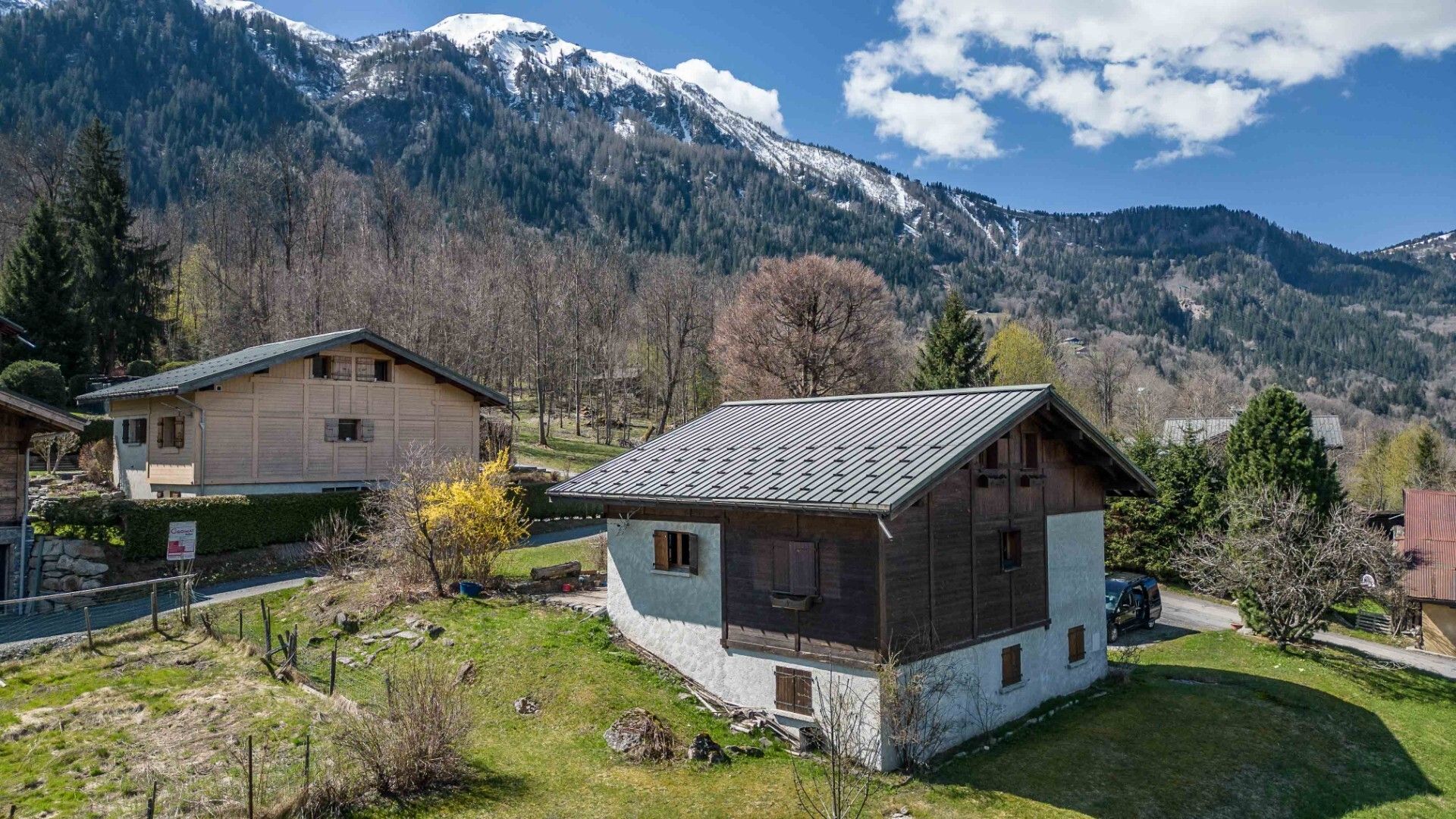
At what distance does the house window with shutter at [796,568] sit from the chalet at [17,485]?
20.8m

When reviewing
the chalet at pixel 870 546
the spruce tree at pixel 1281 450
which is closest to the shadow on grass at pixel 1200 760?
the chalet at pixel 870 546

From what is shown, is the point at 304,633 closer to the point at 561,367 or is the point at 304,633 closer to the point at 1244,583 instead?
the point at 1244,583

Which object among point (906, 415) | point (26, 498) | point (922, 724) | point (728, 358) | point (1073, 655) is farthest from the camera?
point (728, 358)

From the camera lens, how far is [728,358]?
5178 centimetres

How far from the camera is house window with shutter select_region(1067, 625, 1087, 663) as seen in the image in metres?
20.9

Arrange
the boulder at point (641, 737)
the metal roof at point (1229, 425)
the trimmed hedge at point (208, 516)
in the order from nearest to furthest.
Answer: the boulder at point (641, 737) < the trimmed hedge at point (208, 516) < the metal roof at point (1229, 425)

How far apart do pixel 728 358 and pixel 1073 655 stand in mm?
33042

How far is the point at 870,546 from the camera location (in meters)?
16.0

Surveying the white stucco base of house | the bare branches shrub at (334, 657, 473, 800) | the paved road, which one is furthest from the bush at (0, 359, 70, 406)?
the paved road

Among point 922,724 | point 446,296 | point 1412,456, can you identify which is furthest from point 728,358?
point 1412,456

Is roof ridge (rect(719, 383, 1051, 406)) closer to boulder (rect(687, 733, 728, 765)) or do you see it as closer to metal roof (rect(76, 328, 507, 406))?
boulder (rect(687, 733, 728, 765))

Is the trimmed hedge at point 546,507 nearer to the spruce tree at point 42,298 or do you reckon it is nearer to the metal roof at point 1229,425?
the spruce tree at point 42,298

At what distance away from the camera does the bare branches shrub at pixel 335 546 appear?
25891 millimetres

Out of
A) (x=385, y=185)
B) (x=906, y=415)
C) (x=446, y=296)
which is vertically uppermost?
(x=385, y=185)
